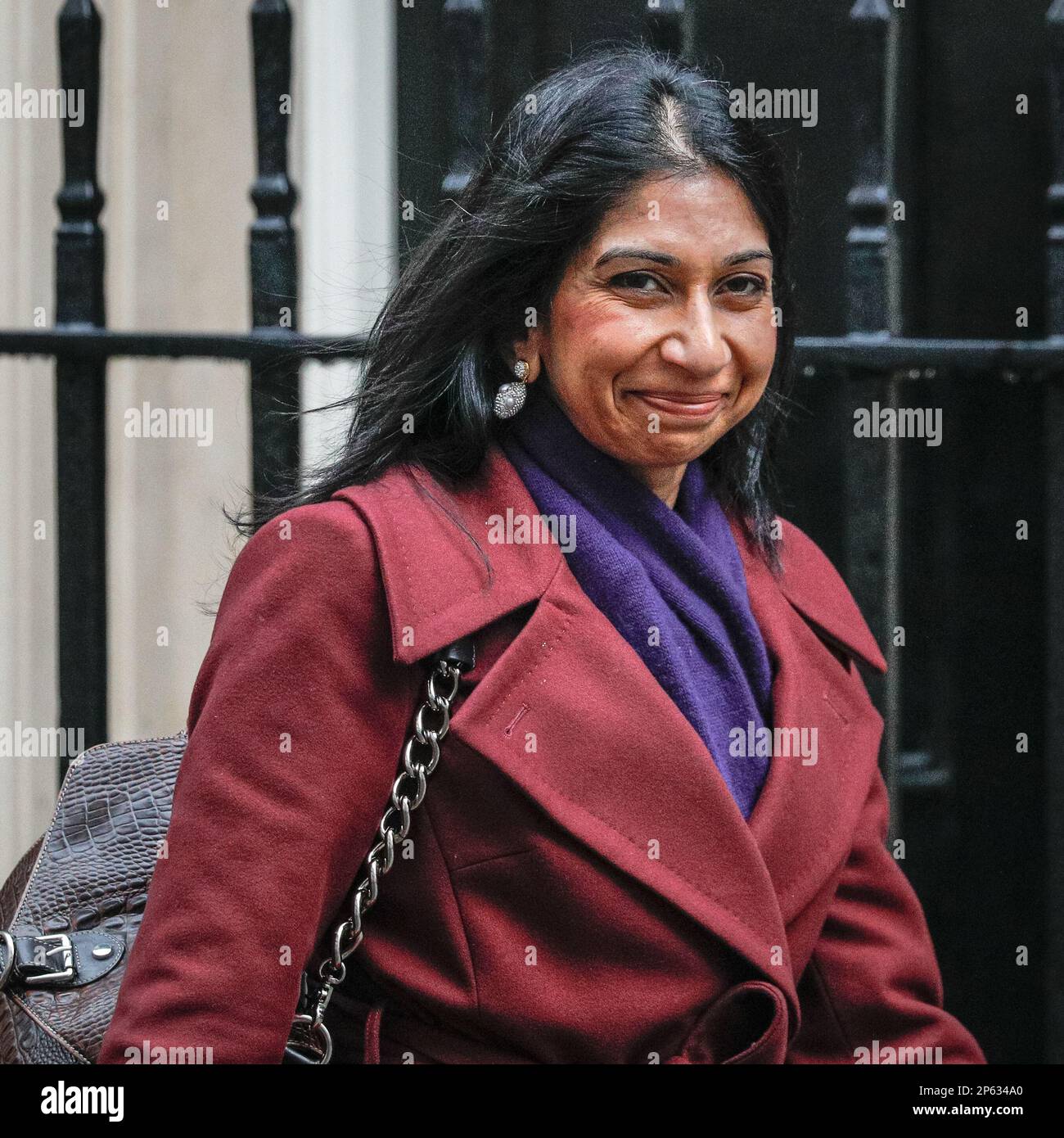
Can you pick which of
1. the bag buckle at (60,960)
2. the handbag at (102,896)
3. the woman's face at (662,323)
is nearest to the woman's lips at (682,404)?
the woman's face at (662,323)

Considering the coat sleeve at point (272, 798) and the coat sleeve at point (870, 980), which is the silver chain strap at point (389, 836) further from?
the coat sleeve at point (870, 980)

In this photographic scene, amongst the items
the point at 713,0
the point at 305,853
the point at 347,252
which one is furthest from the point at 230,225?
the point at 305,853

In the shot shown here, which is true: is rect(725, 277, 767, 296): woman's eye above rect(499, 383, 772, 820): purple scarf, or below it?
above

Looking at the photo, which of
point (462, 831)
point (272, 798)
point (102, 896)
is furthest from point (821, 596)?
point (102, 896)

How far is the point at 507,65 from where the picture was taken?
2791 millimetres

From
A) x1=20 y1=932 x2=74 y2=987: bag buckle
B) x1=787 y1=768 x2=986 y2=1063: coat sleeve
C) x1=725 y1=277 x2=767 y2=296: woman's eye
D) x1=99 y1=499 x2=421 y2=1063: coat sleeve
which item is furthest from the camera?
x1=787 y1=768 x2=986 y2=1063: coat sleeve

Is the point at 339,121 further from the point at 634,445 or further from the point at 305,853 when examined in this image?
the point at 305,853

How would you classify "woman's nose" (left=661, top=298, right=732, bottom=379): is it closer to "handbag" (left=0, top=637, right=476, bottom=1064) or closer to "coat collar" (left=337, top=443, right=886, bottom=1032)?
"coat collar" (left=337, top=443, right=886, bottom=1032)

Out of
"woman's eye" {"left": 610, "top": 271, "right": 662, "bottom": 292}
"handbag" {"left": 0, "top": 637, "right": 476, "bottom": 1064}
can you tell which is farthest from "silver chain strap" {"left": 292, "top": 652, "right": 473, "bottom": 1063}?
"woman's eye" {"left": 610, "top": 271, "right": 662, "bottom": 292}

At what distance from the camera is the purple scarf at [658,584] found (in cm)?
194

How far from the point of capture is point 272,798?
1746mm

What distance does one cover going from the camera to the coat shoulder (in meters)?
2.27

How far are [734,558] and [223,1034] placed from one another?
942 millimetres

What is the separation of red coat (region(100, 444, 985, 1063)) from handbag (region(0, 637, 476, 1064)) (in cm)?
3
